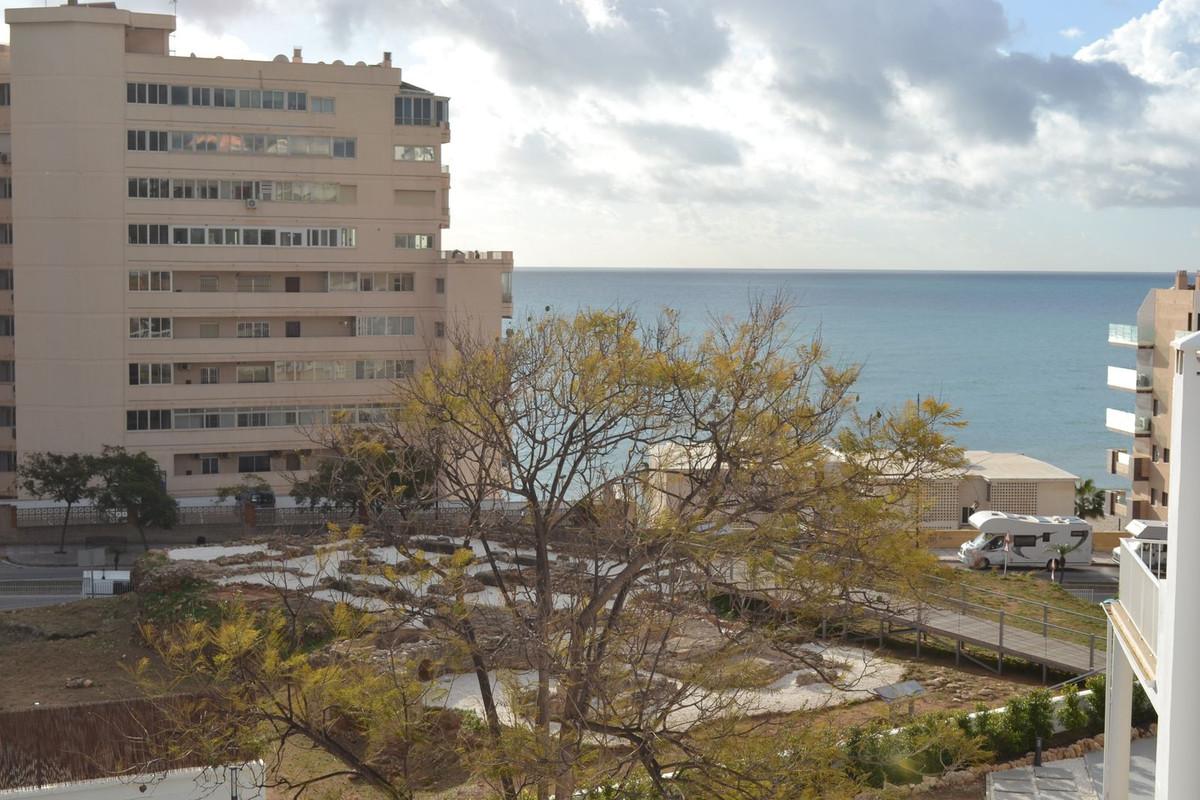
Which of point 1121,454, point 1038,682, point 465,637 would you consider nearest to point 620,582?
point 465,637

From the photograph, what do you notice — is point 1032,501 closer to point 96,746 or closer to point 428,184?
point 428,184

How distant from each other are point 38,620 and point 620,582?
15971 mm

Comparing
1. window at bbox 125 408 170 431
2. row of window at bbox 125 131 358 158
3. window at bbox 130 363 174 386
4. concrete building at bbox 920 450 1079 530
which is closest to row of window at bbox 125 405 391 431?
window at bbox 125 408 170 431

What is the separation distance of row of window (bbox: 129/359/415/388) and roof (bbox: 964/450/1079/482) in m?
21.2

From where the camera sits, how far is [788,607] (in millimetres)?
17125

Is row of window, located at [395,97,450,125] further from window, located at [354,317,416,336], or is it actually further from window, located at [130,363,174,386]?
window, located at [130,363,174,386]

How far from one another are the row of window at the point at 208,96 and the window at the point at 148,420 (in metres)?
11.7

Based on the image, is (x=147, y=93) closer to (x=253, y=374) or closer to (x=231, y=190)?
(x=231, y=190)

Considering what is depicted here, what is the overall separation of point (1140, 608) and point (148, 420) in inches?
1804

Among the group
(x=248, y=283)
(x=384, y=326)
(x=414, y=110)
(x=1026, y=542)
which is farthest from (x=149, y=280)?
(x=1026, y=542)

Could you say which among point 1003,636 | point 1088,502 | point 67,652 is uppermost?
point 1003,636

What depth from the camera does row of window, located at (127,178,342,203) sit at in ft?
170

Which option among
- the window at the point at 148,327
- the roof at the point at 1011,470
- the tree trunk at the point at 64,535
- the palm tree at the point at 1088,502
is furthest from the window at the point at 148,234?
the palm tree at the point at 1088,502

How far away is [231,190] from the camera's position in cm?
5216
